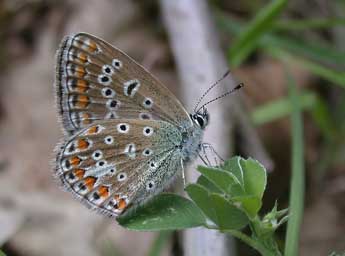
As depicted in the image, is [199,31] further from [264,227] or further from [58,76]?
[264,227]

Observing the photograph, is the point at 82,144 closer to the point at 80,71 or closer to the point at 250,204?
the point at 80,71

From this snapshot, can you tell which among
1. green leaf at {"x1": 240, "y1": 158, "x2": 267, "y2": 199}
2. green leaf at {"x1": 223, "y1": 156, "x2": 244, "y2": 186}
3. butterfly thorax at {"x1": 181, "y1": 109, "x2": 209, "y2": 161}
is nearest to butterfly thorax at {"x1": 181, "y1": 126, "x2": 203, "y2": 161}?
butterfly thorax at {"x1": 181, "y1": 109, "x2": 209, "y2": 161}

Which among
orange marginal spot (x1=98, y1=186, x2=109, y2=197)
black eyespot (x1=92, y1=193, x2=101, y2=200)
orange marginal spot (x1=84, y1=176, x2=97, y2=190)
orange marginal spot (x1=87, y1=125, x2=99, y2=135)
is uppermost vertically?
orange marginal spot (x1=87, y1=125, x2=99, y2=135)

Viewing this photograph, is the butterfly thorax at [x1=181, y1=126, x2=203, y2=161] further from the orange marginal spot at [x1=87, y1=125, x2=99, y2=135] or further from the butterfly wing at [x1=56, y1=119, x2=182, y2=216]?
the orange marginal spot at [x1=87, y1=125, x2=99, y2=135]

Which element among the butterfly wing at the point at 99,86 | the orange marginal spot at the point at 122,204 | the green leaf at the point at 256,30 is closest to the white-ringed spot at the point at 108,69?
the butterfly wing at the point at 99,86

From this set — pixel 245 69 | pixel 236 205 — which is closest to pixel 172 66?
pixel 245 69

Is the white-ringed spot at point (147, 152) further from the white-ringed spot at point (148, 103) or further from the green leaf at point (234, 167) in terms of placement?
the green leaf at point (234, 167)
